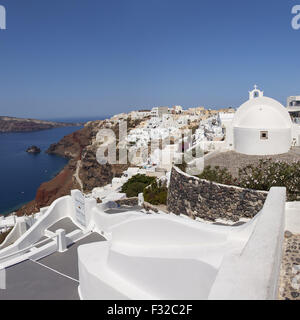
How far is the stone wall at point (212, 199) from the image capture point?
7.43m

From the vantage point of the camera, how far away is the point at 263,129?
12.2 metres

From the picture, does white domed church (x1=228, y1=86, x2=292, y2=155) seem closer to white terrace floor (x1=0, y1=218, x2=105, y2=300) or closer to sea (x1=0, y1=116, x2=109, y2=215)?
white terrace floor (x1=0, y1=218, x2=105, y2=300)

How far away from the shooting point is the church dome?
1236cm

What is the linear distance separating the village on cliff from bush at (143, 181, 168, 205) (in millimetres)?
55

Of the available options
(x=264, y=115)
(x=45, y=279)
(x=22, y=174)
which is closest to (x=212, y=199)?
(x=45, y=279)

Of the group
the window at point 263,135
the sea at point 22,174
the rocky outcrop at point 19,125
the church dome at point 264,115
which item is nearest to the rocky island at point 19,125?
the rocky outcrop at point 19,125

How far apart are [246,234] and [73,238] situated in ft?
19.6

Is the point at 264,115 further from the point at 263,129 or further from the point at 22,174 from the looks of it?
the point at 22,174

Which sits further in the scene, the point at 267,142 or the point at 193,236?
the point at 267,142

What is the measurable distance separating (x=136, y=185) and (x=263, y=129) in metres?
9.46

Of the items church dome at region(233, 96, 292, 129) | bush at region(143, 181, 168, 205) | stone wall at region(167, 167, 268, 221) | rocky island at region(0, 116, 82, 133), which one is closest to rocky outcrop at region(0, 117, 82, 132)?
rocky island at region(0, 116, 82, 133)

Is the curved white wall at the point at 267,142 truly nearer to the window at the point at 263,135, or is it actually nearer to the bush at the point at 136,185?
the window at the point at 263,135
